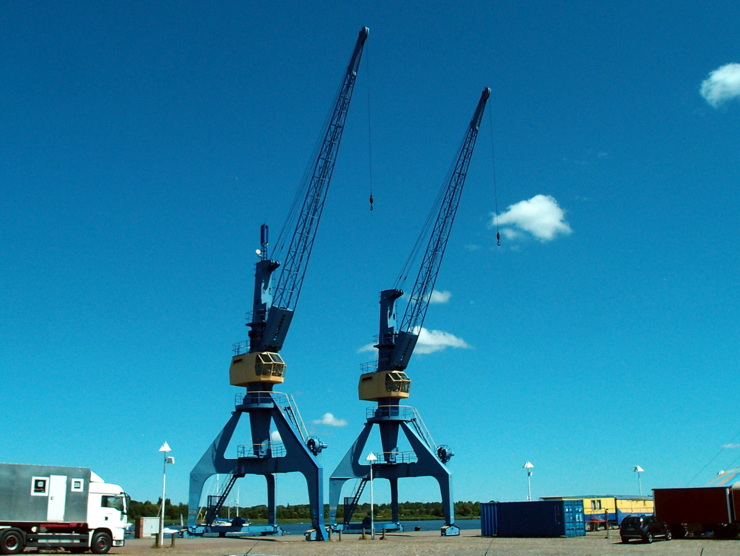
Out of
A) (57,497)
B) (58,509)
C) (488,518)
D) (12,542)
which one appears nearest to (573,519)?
(488,518)

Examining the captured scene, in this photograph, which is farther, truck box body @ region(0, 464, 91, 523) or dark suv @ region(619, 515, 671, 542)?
dark suv @ region(619, 515, 671, 542)

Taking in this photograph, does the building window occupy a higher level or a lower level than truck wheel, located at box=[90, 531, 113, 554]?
higher

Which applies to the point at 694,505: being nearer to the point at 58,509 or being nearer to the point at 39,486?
the point at 58,509

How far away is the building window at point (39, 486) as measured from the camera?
3600 cm

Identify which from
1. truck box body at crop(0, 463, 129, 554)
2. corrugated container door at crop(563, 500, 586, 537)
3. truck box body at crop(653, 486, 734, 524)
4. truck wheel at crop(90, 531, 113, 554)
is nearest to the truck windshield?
truck box body at crop(0, 463, 129, 554)

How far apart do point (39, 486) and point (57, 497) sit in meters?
1.09

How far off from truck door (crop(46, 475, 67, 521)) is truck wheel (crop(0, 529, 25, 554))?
1592mm

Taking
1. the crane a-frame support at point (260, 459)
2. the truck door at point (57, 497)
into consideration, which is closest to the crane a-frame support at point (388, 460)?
the crane a-frame support at point (260, 459)

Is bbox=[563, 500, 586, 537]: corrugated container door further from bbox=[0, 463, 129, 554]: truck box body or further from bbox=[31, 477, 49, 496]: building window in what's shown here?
bbox=[31, 477, 49, 496]: building window

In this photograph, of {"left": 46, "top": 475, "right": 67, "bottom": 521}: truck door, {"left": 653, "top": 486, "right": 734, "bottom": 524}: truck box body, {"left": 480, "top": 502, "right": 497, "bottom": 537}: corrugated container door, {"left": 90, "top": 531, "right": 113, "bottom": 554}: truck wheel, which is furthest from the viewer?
{"left": 480, "top": 502, "right": 497, "bottom": 537}: corrugated container door

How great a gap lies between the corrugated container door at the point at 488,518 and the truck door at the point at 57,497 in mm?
31242

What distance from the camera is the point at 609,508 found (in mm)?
64188

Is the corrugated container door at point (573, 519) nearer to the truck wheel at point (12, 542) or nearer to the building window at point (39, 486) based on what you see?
the building window at point (39, 486)

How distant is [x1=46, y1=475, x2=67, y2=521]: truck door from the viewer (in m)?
36.5
